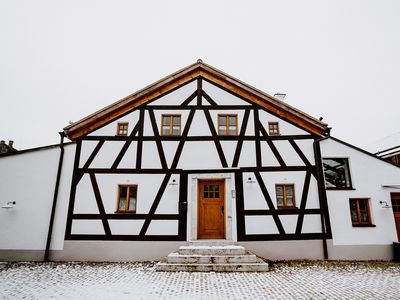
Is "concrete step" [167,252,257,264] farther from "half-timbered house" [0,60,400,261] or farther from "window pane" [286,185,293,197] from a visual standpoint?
"window pane" [286,185,293,197]

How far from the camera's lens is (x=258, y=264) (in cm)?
712

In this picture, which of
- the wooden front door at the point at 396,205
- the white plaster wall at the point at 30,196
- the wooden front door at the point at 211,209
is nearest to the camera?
the white plaster wall at the point at 30,196

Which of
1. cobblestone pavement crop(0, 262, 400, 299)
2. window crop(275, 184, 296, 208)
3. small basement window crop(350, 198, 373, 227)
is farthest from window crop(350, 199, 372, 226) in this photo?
window crop(275, 184, 296, 208)

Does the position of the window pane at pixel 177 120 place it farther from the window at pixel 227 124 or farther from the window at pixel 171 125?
the window at pixel 227 124

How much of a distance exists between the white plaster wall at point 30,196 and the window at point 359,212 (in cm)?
1155

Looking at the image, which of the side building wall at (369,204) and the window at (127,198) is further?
the window at (127,198)

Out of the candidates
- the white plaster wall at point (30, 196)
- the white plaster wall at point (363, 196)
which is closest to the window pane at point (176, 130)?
the white plaster wall at point (30, 196)

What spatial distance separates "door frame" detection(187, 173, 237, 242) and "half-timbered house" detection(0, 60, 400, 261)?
40 millimetres

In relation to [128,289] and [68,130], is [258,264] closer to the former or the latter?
[128,289]

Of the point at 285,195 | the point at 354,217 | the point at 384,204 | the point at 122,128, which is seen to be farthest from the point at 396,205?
the point at 122,128

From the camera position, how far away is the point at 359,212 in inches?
363

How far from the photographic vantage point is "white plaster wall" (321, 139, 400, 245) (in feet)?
29.3

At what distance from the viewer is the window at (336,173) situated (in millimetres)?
9617

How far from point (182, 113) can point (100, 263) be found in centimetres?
669
